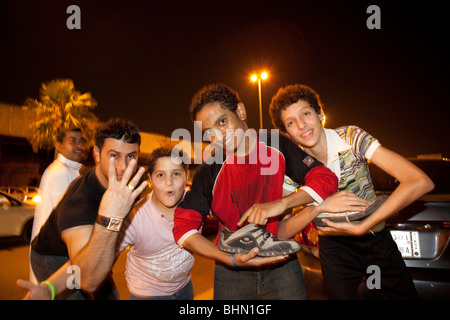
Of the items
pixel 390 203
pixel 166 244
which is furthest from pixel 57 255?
pixel 390 203

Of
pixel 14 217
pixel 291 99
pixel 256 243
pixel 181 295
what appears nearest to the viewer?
pixel 256 243

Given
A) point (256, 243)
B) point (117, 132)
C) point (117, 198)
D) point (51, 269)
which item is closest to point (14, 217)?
point (51, 269)

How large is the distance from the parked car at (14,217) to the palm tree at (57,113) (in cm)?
705

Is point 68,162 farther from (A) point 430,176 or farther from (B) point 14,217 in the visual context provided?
(B) point 14,217

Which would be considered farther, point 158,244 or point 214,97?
point 158,244

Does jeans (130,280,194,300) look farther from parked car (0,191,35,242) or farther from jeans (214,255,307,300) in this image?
parked car (0,191,35,242)

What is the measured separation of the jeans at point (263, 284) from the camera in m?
2.09

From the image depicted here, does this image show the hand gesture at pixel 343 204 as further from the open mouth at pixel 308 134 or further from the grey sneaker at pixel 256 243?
the open mouth at pixel 308 134

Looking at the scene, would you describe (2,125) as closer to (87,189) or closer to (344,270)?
(87,189)

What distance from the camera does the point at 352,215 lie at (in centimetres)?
205

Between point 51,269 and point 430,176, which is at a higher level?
point 430,176

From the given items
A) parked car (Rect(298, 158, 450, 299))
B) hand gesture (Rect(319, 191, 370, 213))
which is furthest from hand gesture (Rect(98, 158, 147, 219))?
parked car (Rect(298, 158, 450, 299))

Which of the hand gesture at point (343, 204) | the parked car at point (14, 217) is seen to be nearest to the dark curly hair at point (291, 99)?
the hand gesture at point (343, 204)

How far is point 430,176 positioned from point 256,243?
2.53 meters
